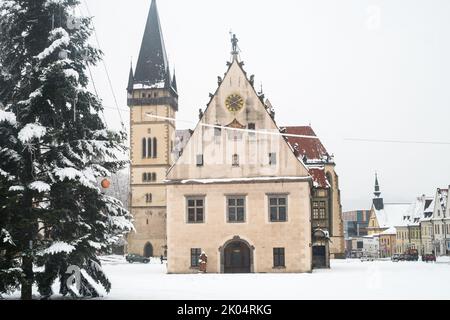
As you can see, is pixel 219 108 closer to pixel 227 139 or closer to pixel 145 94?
pixel 227 139

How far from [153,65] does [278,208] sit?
2233 inches

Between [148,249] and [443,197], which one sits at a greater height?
[443,197]

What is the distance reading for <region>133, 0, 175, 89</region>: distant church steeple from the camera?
86.6m

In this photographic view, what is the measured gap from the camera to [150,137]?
8612cm

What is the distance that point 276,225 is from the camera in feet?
118

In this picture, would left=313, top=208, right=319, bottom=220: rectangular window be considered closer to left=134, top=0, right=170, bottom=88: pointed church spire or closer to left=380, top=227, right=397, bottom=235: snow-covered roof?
left=380, top=227, right=397, bottom=235: snow-covered roof

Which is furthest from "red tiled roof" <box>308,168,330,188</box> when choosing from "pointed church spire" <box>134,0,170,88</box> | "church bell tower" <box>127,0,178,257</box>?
"pointed church spire" <box>134,0,170,88</box>

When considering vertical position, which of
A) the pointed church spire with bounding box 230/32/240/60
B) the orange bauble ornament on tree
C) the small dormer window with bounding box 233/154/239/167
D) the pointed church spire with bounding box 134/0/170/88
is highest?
the pointed church spire with bounding box 134/0/170/88

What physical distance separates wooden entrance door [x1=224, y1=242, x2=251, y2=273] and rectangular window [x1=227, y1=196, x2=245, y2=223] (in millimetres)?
1479

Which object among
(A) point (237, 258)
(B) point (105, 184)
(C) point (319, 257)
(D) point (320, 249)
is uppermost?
(B) point (105, 184)

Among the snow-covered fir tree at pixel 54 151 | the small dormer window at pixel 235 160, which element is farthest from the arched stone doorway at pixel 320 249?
the snow-covered fir tree at pixel 54 151

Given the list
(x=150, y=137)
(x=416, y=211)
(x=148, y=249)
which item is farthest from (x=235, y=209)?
(x=150, y=137)

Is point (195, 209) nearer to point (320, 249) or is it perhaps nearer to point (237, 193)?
point (237, 193)
